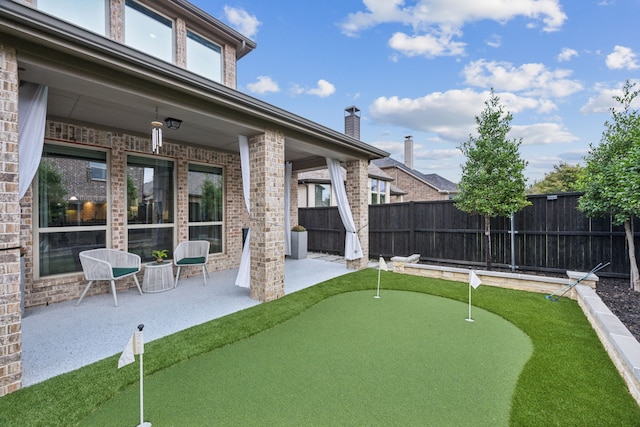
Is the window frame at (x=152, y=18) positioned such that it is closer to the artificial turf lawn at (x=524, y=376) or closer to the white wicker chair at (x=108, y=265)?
the white wicker chair at (x=108, y=265)

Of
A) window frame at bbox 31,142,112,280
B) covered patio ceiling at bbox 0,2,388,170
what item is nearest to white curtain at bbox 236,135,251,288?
covered patio ceiling at bbox 0,2,388,170

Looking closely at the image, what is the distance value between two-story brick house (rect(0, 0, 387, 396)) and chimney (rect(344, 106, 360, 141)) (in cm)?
628

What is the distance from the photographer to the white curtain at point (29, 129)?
9.13 feet

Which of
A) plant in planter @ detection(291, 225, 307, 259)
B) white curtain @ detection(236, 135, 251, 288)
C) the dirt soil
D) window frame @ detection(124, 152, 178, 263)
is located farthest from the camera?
plant in planter @ detection(291, 225, 307, 259)

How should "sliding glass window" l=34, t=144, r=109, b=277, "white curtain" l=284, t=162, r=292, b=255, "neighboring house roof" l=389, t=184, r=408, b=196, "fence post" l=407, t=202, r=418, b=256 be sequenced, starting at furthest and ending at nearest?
"neighboring house roof" l=389, t=184, r=408, b=196, "white curtain" l=284, t=162, r=292, b=255, "fence post" l=407, t=202, r=418, b=256, "sliding glass window" l=34, t=144, r=109, b=277

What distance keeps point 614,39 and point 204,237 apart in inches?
417

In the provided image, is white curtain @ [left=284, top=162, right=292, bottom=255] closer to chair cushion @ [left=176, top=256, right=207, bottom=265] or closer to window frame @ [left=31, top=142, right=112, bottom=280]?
chair cushion @ [left=176, top=256, right=207, bottom=265]

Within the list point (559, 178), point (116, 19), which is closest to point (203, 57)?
point (116, 19)

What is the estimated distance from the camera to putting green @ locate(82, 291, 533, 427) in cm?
202

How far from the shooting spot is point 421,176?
2094 cm

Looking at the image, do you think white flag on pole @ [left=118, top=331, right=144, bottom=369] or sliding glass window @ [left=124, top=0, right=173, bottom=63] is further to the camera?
sliding glass window @ [left=124, top=0, right=173, bottom=63]

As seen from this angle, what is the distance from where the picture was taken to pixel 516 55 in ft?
25.2

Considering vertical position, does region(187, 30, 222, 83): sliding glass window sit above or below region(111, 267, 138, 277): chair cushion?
above

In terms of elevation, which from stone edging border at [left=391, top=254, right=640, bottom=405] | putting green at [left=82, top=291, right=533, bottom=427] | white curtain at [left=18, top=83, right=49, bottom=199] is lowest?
putting green at [left=82, top=291, right=533, bottom=427]
